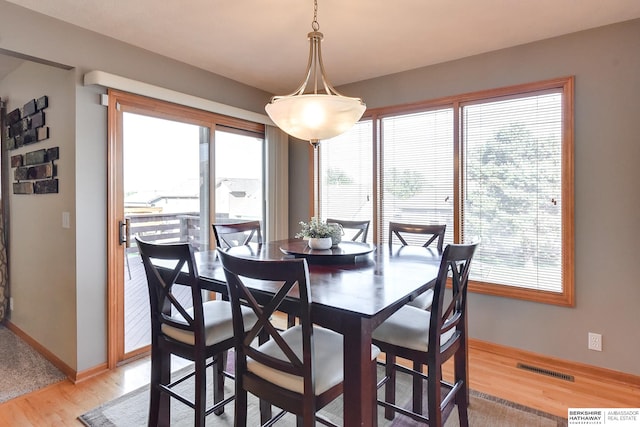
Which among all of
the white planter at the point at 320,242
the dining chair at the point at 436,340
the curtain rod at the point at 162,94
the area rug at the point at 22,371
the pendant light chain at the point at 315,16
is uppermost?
the pendant light chain at the point at 315,16

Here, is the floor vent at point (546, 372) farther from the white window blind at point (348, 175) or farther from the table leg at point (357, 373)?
the table leg at point (357, 373)

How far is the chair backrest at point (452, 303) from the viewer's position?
1.55m

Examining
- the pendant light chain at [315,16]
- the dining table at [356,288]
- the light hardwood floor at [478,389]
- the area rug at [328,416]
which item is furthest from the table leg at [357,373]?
the pendant light chain at [315,16]

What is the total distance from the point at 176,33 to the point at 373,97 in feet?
6.11

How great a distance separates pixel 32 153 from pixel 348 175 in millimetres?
2809

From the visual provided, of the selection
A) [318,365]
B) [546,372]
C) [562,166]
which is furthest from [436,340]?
[562,166]

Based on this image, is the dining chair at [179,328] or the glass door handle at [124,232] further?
the glass door handle at [124,232]

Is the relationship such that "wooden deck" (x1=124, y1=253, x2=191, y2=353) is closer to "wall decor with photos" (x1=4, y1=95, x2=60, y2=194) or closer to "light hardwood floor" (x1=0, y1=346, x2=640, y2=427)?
"light hardwood floor" (x1=0, y1=346, x2=640, y2=427)

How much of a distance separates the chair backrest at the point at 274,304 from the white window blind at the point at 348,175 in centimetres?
233

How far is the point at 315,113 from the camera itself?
1.93 m

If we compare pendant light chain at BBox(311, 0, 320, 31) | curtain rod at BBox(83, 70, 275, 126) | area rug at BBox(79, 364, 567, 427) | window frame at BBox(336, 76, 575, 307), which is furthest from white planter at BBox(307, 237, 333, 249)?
curtain rod at BBox(83, 70, 275, 126)

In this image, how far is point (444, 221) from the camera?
3.20 metres

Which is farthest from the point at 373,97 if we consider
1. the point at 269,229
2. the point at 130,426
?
the point at 130,426

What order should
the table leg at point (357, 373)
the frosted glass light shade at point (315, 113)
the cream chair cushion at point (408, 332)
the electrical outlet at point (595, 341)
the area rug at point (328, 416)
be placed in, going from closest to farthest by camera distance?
the table leg at point (357, 373), the cream chair cushion at point (408, 332), the frosted glass light shade at point (315, 113), the area rug at point (328, 416), the electrical outlet at point (595, 341)
